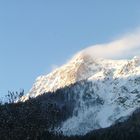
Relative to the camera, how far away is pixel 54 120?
361 feet

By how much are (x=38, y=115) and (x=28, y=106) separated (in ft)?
10.2

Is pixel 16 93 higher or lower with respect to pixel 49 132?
higher

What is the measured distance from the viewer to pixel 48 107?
360 feet

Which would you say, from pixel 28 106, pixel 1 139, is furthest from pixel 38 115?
pixel 1 139

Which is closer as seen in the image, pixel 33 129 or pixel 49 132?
pixel 33 129

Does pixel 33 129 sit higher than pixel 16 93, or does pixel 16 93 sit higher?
pixel 16 93

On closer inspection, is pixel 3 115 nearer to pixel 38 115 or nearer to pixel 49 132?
pixel 38 115

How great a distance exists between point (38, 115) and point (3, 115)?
6.43 m

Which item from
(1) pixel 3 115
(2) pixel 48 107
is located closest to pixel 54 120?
(2) pixel 48 107

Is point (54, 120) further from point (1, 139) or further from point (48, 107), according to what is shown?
point (1, 139)

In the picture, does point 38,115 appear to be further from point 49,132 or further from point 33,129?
point 49,132

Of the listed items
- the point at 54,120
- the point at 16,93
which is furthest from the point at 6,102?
the point at 54,120

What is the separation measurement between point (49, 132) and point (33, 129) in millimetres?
8973

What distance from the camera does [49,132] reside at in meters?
116
